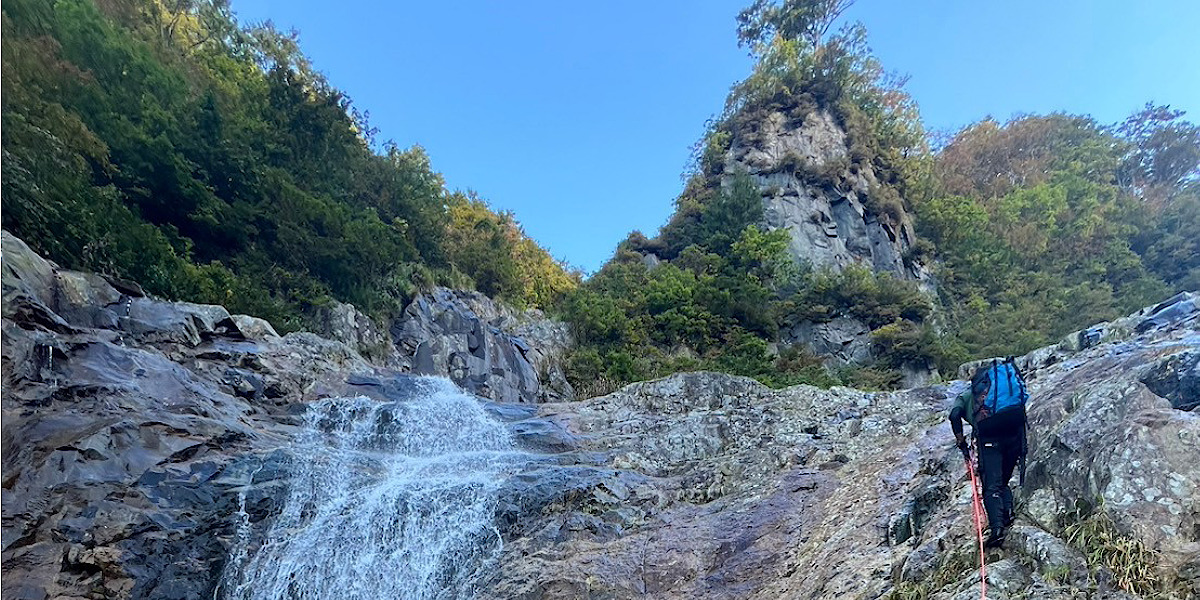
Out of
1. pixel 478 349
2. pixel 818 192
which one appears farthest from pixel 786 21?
pixel 478 349

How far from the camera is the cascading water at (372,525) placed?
760 cm

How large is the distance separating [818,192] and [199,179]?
2355 cm

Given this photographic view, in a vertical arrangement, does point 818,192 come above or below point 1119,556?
above

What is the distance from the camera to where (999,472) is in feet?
15.4

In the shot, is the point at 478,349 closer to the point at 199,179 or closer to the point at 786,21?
the point at 199,179

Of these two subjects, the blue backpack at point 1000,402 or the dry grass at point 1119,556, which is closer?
the dry grass at point 1119,556

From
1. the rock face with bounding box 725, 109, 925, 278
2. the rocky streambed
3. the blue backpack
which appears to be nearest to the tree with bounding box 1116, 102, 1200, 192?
the rock face with bounding box 725, 109, 925, 278

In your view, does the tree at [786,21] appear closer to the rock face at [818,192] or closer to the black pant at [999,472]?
the rock face at [818,192]

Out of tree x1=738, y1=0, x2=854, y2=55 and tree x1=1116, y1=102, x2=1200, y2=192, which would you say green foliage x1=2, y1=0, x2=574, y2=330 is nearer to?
tree x1=738, y1=0, x2=854, y2=55

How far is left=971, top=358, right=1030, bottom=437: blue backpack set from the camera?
4676mm

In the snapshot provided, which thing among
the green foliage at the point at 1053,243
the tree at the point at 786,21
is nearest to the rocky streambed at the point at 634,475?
the green foliage at the point at 1053,243

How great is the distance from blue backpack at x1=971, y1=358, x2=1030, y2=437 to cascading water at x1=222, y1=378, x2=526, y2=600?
5.58m

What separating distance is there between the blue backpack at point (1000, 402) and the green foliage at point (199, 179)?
43.4ft

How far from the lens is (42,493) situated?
689cm
